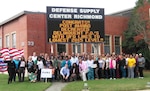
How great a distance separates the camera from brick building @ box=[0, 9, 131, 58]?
102 feet

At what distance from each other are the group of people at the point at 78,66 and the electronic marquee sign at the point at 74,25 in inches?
71.0

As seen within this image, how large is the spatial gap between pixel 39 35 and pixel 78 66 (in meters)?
9.41

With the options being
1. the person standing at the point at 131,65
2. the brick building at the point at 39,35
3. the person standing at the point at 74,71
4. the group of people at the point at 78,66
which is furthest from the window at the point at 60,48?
the person standing at the point at 131,65

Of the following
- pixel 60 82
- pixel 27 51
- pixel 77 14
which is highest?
pixel 77 14

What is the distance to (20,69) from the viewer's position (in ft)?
73.8

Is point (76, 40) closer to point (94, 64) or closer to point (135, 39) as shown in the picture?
point (94, 64)

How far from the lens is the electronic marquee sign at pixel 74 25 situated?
969 inches

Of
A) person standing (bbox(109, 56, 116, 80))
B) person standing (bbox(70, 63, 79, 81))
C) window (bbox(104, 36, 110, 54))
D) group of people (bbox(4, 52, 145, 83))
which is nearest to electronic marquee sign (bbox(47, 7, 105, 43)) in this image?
group of people (bbox(4, 52, 145, 83))

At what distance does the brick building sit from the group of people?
3.82 m

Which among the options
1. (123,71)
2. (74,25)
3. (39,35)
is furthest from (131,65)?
(39,35)

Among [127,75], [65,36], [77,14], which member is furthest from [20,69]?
[127,75]

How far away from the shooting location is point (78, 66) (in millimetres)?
23219

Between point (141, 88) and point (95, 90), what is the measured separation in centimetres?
250

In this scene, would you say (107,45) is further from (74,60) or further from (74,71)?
(74,71)
